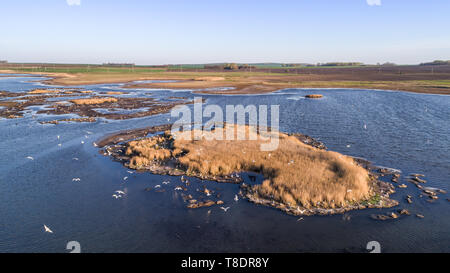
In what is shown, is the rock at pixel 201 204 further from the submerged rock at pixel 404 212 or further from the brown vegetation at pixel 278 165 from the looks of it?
the submerged rock at pixel 404 212

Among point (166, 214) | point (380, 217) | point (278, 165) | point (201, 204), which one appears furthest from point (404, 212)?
point (166, 214)

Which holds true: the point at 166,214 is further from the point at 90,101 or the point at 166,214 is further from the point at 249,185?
the point at 90,101

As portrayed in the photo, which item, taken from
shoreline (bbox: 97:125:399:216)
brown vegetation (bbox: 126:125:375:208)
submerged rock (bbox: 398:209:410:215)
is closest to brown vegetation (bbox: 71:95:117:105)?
shoreline (bbox: 97:125:399:216)

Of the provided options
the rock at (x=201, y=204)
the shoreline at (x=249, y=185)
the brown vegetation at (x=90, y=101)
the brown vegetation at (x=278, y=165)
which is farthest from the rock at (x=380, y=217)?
the brown vegetation at (x=90, y=101)

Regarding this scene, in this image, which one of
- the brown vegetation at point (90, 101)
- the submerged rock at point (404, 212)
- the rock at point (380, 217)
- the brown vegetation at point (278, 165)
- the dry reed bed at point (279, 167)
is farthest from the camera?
the brown vegetation at point (90, 101)

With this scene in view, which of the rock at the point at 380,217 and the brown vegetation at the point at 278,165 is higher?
the brown vegetation at the point at 278,165

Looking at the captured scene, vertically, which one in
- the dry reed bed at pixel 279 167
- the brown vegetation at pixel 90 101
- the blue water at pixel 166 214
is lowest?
the blue water at pixel 166 214

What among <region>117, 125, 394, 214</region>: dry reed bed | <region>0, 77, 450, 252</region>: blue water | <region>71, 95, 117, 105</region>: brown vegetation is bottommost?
<region>0, 77, 450, 252</region>: blue water

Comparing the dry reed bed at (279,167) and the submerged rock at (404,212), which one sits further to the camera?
the dry reed bed at (279,167)

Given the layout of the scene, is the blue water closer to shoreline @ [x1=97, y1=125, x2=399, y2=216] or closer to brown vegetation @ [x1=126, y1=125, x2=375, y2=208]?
shoreline @ [x1=97, y1=125, x2=399, y2=216]
